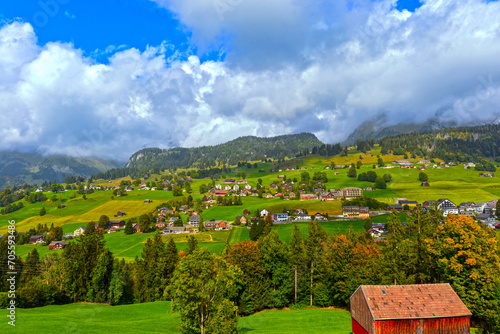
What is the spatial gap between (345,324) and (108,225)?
5138 inches

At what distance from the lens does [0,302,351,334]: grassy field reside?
29484 millimetres

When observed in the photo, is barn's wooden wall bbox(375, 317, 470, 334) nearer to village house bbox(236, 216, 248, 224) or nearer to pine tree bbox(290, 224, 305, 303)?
pine tree bbox(290, 224, 305, 303)

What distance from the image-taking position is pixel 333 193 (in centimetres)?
17112

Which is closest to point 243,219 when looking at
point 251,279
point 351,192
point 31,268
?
point 351,192

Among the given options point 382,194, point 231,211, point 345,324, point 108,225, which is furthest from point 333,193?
point 345,324

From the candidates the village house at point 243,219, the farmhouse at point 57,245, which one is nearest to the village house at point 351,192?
the village house at point 243,219

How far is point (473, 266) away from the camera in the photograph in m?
33.5

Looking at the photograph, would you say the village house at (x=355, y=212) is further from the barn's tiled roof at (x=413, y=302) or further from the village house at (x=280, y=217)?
the barn's tiled roof at (x=413, y=302)

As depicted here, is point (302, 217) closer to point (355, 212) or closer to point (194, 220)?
point (355, 212)

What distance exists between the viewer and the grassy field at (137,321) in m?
29.5

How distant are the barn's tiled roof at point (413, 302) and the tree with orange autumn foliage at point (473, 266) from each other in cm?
354

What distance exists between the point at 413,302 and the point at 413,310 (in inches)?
31.8

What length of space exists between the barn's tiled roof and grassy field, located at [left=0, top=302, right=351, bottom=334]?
8.14 m

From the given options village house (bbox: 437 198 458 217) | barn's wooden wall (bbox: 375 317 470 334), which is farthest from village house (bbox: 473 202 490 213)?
barn's wooden wall (bbox: 375 317 470 334)
